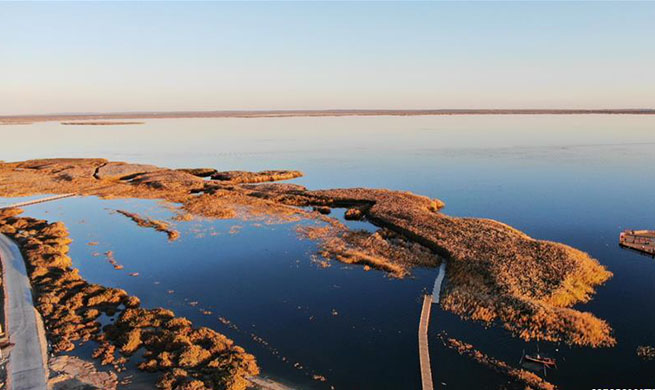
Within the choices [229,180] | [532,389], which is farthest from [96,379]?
[229,180]

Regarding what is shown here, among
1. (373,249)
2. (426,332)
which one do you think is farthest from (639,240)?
(426,332)

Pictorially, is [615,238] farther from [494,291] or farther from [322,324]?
[322,324]

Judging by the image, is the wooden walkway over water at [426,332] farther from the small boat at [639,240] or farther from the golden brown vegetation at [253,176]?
the golden brown vegetation at [253,176]

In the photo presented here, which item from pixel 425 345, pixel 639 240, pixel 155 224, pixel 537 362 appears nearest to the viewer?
pixel 537 362

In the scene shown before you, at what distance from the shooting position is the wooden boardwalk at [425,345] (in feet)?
84.2

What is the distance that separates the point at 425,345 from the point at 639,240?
36.3m

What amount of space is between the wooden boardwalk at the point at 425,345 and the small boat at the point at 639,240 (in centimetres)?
2829

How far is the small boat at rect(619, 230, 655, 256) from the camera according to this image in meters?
46.6

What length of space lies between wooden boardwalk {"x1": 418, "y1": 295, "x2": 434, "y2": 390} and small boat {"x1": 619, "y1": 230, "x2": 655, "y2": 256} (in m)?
28.3

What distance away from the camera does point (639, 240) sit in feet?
161

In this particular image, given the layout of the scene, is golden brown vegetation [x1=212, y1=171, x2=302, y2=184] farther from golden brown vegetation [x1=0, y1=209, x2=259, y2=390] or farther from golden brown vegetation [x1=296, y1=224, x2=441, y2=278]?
golden brown vegetation [x1=0, y1=209, x2=259, y2=390]

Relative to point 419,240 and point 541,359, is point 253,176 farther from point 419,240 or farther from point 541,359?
point 541,359

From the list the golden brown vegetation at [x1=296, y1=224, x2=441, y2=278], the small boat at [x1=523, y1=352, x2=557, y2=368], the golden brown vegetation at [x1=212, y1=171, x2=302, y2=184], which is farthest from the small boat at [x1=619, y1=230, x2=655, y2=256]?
the golden brown vegetation at [x1=212, y1=171, x2=302, y2=184]

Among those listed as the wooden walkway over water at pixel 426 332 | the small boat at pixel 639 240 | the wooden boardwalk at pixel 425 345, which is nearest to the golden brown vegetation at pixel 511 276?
the wooden walkway over water at pixel 426 332
